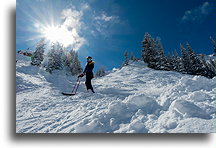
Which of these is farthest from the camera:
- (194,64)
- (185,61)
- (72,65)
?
(72,65)

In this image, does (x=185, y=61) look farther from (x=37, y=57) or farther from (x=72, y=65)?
(x=37, y=57)

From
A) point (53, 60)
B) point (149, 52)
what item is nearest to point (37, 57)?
point (53, 60)

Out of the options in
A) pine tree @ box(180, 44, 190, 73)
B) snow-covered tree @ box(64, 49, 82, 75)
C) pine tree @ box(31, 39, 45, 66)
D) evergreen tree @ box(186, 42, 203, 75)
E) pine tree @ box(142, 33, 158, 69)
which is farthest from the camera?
snow-covered tree @ box(64, 49, 82, 75)

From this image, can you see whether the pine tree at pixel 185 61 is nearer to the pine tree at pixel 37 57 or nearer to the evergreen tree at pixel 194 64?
A: the evergreen tree at pixel 194 64

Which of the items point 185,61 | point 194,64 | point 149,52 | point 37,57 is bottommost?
point 194,64

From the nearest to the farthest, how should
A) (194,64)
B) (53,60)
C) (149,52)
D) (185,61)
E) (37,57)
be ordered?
(194,64) < (37,57) < (53,60) < (149,52) < (185,61)

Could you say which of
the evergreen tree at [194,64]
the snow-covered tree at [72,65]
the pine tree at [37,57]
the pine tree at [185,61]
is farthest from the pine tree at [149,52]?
the pine tree at [37,57]

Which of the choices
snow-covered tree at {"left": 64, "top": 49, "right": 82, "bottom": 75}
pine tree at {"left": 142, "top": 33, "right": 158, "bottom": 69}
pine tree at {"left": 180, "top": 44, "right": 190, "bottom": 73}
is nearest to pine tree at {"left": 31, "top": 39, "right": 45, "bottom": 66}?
snow-covered tree at {"left": 64, "top": 49, "right": 82, "bottom": 75}

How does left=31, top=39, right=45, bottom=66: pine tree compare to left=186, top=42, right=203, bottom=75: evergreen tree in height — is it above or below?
above

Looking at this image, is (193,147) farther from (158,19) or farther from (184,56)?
(184,56)

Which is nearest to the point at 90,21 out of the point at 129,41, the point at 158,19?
the point at 129,41

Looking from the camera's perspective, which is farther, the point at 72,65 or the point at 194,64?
the point at 72,65

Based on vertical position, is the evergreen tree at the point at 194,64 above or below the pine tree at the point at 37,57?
below

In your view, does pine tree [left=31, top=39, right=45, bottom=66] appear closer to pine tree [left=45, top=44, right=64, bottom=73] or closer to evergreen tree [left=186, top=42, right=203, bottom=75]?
pine tree [left=45, top=44, right=64, bottom=73]
